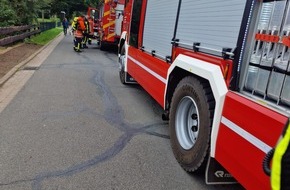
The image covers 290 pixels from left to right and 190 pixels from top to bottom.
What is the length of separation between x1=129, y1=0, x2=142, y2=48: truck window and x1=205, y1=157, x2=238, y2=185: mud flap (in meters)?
3.93

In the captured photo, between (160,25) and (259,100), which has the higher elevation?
(160,25)

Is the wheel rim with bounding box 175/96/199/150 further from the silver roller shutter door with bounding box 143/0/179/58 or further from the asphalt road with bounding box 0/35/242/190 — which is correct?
the silver roller shutter door with bounding box 143/0/179/58

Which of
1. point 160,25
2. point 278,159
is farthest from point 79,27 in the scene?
point 278,159

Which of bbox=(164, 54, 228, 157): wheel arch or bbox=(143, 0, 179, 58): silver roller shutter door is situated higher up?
bbox=(143, 0, 179, 58): silver roller shutter door

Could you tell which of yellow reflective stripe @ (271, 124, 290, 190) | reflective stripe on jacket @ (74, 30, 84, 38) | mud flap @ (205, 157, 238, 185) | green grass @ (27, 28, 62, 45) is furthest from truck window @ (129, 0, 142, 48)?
green grass @ (27, 28, 62, 45)

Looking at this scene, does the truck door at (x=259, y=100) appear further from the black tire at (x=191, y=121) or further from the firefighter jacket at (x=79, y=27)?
the firefighter jacket at (x=79, y=27)

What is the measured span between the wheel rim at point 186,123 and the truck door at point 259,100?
3.35 feet

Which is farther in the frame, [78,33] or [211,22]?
[78,33]

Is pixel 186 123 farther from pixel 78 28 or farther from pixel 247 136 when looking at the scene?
pixel 78 28

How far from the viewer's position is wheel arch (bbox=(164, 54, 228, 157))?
279 centimetres

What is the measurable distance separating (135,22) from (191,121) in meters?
3.37

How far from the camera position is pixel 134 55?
6809 millimetres

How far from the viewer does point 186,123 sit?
393cm

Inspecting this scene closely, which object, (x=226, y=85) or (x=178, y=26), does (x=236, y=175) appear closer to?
(x=226, y=85)
